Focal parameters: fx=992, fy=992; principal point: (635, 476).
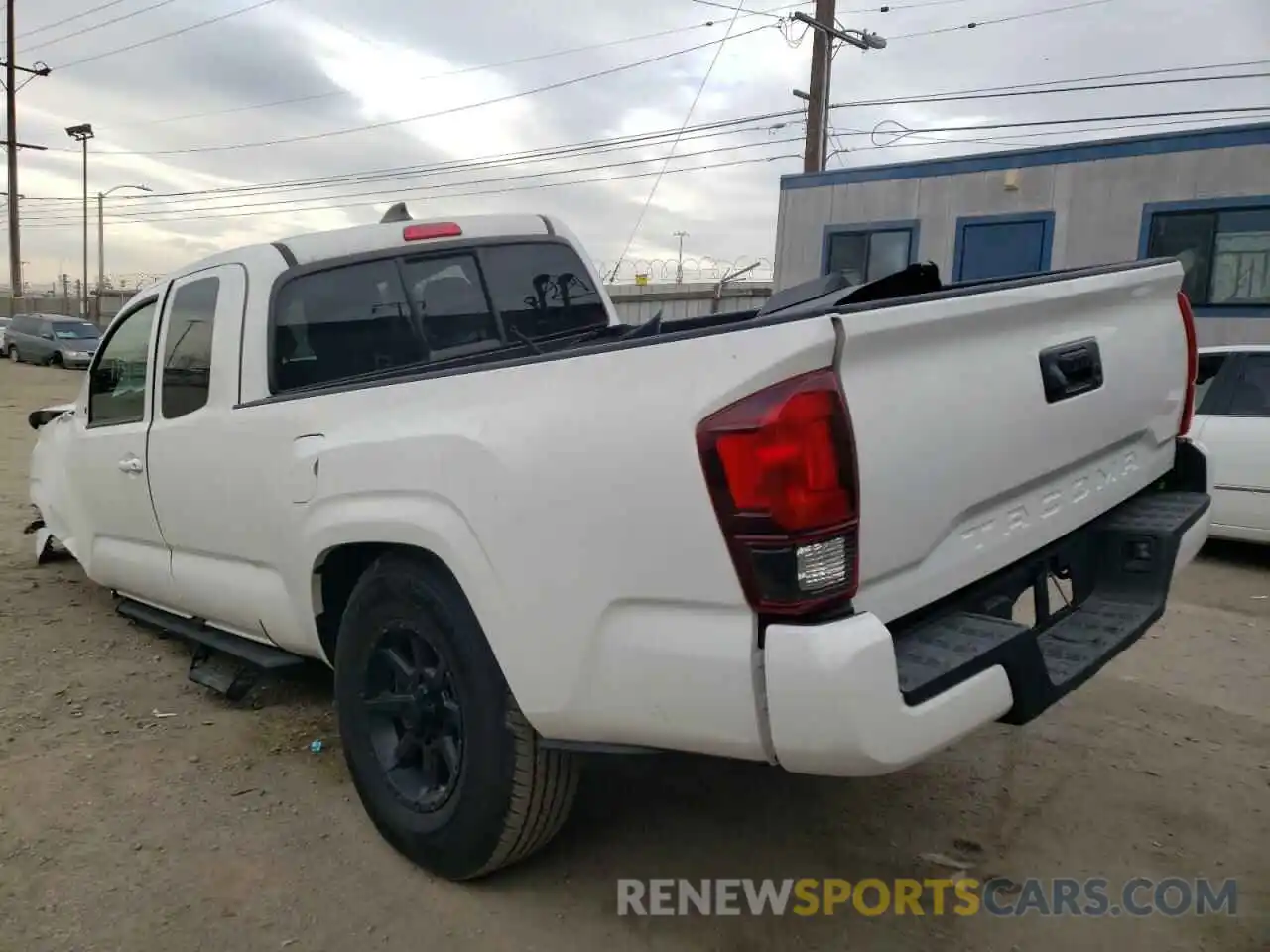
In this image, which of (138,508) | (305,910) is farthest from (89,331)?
(305,910)

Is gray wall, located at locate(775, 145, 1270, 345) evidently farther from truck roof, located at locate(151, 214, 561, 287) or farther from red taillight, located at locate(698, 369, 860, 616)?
red taillight, located at locate(698, 369, 860, 616)

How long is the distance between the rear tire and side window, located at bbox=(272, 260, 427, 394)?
40.5 inches

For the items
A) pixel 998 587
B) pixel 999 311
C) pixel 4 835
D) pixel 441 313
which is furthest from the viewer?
pixel 441 313

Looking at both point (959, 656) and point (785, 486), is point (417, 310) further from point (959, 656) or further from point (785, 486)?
point (959, 656)

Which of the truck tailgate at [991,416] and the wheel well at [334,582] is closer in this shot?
the truck tailgate at [991,416]

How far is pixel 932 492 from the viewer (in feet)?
7.19

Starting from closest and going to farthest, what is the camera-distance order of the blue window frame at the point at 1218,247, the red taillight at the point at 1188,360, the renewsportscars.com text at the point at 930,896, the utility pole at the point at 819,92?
the renewsportscars.com text at the point at 930,896 < the red taillight at the point at 1188,360 < the blue window frame at the point at 1218,247 < the utility pole at the point at 819,92

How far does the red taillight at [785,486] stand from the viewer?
1940 millimetres

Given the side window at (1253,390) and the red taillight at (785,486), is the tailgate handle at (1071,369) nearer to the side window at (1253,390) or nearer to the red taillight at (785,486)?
the red taillight at (785,486)

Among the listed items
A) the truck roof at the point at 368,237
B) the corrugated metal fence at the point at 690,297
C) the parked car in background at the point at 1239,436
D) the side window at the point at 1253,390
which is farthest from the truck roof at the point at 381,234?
the corrugated metal fence at the point at 690,297

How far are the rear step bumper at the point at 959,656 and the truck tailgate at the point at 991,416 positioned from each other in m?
0.09

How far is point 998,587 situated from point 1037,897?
0.94 metres

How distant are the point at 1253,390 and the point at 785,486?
21.1ft

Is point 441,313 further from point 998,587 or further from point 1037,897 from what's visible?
point 1037,897
